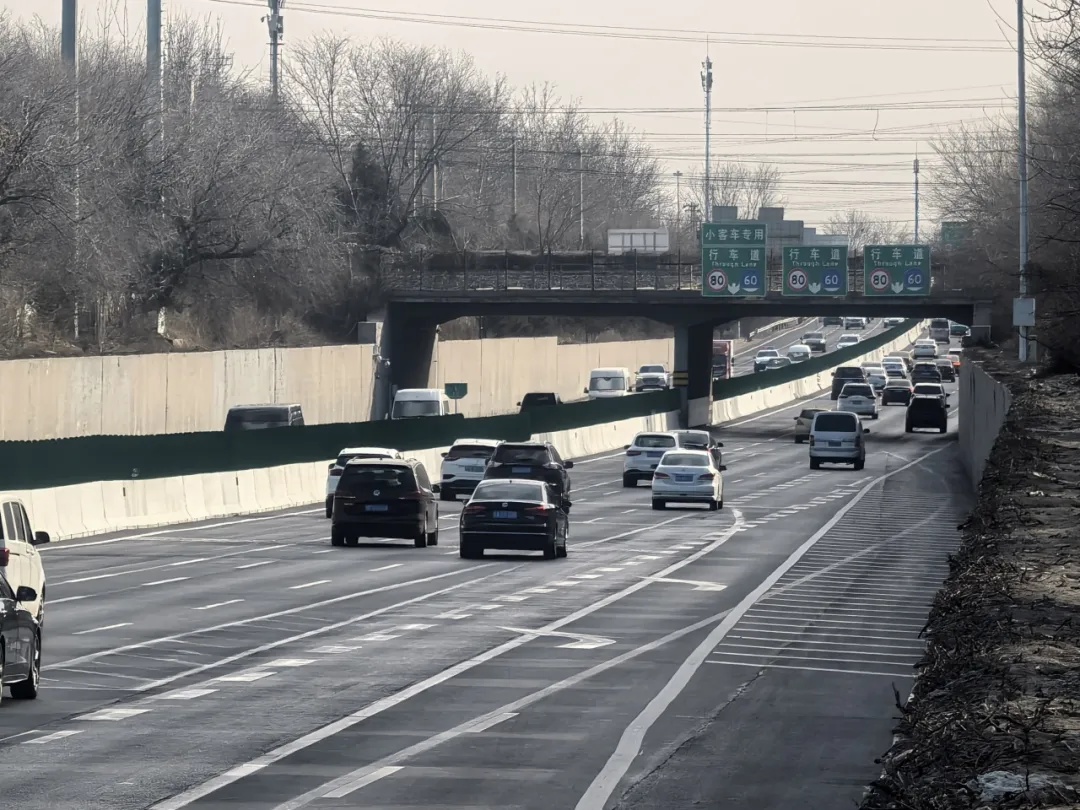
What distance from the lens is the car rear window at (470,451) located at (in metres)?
53.4

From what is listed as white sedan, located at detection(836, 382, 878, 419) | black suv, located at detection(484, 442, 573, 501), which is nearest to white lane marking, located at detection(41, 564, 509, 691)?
black suv, located at detection(484, 442, 573, 501)

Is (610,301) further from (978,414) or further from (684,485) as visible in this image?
(684,485)

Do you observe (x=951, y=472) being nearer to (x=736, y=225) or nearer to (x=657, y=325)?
(x=736, y=225)

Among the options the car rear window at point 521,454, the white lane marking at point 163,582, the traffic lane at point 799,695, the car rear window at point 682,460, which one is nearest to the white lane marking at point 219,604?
the white lane marking at point 163,582

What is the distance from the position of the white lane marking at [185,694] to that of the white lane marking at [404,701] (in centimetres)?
151

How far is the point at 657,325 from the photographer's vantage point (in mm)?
159000

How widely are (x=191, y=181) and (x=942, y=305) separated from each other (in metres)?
33.1

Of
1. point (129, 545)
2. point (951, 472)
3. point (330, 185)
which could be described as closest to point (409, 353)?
point (330, 185)

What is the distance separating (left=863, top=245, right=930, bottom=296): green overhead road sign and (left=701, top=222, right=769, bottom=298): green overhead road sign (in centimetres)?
449

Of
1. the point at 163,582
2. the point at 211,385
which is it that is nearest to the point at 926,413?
the point at 211,385

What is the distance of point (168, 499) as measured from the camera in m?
43.8

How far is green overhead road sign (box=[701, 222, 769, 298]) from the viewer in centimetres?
8538

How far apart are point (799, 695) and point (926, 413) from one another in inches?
2957

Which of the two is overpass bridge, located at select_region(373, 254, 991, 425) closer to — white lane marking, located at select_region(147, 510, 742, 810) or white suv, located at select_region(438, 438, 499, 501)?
white suv, located at select_region(438, 438, 499, 501)
